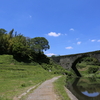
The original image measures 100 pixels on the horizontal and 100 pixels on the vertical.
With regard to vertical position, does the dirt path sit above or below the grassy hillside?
above

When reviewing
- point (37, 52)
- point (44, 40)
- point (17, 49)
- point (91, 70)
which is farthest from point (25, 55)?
point (91, 70)

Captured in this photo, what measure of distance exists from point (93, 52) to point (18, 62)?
21.4 meters

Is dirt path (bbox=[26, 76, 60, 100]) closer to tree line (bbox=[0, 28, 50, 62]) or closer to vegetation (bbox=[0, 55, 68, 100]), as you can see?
vegetation (bbox=[0, 55, 68, 100])

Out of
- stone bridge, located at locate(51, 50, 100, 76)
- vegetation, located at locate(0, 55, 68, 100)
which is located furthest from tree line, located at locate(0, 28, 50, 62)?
stone bridge, located at locate(51, 50, 100, 76)

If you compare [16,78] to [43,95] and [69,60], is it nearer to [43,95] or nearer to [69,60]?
[43,95]

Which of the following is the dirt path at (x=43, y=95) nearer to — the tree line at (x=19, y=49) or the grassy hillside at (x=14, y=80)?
the grassy hillside at (x=14, y=80)

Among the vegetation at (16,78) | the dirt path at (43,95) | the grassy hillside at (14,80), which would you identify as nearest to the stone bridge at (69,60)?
the vegetation at (16,78)

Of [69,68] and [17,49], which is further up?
[17,49]

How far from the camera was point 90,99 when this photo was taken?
381 inches

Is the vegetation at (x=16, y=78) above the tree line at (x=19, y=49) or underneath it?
underneath

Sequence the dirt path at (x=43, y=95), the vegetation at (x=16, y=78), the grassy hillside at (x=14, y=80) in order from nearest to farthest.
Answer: the dirt path at (x=43, y=95)
the grassy hillside at (x=14, y=80)
the vegetation at (x=16, y=78)

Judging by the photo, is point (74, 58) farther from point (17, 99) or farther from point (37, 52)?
point (17, 99)

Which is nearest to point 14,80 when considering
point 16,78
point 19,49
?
point 16,78

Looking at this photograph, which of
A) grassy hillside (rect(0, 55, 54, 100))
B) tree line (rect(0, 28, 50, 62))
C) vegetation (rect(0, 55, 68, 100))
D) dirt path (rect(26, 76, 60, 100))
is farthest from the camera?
tree line (rect(0, 28, 50, 62))
